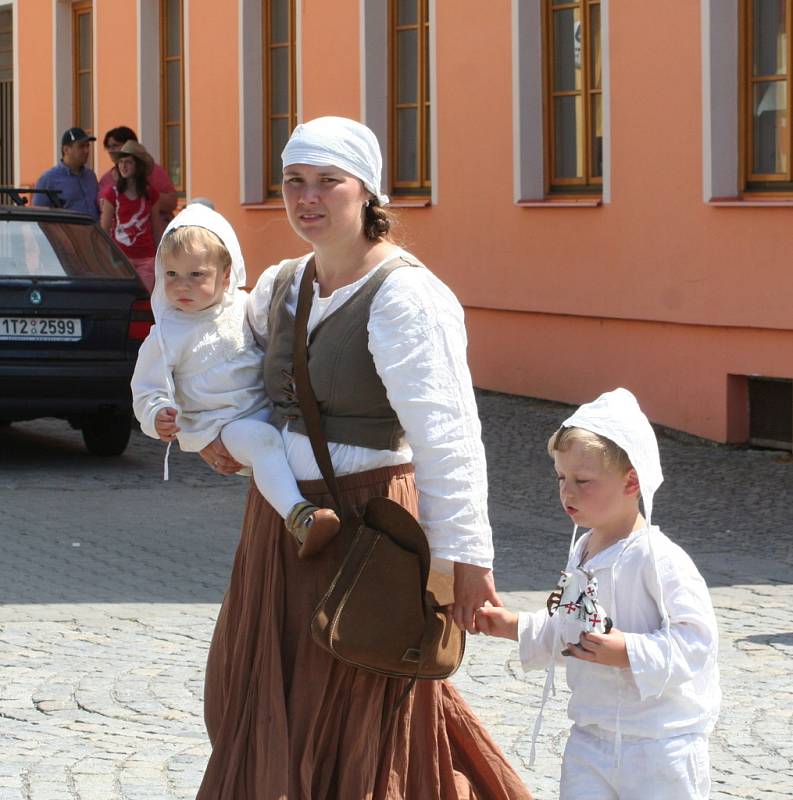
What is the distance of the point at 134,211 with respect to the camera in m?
15.0

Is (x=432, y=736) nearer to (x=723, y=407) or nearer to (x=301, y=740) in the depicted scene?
(x=301, y=740)

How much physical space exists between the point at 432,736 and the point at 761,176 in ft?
28.5

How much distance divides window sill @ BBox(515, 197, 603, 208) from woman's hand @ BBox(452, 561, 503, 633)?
984cm

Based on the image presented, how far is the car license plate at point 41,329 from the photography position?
1128 cm

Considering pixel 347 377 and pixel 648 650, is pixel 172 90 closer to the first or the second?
pixel 347 377

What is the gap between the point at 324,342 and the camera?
4.03m

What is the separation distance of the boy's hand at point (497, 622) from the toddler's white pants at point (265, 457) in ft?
1.54

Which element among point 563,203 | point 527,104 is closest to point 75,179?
point 527,104

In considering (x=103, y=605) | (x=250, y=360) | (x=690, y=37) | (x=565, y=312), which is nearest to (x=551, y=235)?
(x=565, y=312)

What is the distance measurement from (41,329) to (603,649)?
822 centimetres

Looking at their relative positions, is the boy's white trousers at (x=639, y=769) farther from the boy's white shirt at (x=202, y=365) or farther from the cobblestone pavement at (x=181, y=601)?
the cobblestone pavement at (x=181, y=601)

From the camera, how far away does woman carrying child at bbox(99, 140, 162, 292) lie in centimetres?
1494

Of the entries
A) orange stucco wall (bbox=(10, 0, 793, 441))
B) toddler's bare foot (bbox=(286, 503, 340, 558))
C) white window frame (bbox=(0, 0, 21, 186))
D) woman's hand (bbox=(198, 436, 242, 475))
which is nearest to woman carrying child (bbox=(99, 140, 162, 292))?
orange stucco wall (bbox=(10, 0, 793, 441))

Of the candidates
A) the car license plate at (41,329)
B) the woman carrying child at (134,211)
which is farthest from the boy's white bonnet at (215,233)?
the woman carrying child at (134,211)
